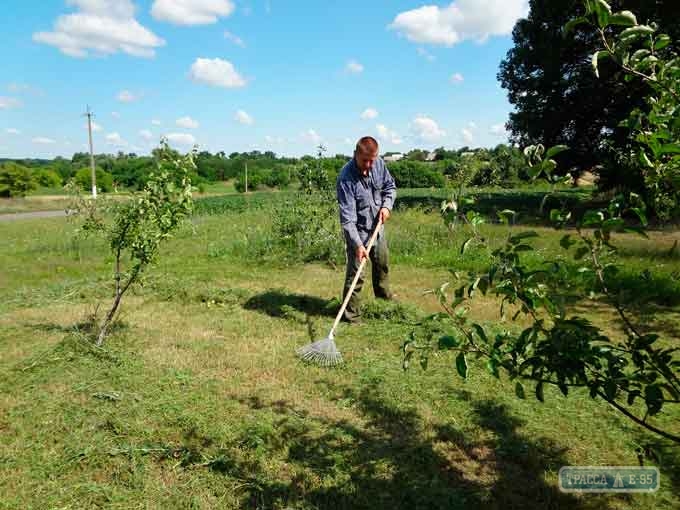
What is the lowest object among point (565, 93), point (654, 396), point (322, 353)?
point (322, 353)

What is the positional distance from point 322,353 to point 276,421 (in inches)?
44.7

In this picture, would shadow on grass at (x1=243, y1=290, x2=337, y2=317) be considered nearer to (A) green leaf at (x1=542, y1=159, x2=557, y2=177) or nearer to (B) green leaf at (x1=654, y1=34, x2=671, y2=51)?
(A) green leaf at (x1=542, y1=159, x2=557, y2=177)

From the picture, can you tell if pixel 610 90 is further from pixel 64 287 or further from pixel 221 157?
pixel 221 157

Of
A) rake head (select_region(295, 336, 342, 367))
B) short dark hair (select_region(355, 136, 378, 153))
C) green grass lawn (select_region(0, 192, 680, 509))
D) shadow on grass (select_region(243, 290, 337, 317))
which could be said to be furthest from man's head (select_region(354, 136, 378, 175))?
rake head (select_region(295, 336, 342, 367))

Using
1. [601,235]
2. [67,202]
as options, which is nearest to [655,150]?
[601,235]

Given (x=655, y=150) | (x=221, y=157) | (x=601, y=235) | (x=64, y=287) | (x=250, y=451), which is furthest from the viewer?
(x=221, y=157)

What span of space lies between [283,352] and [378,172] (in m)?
2.39

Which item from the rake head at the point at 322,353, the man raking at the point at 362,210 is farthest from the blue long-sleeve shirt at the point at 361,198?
the rake head at the point at 322,353

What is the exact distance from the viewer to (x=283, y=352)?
16.2 ft

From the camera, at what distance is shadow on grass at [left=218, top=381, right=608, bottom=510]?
2855 millimetres

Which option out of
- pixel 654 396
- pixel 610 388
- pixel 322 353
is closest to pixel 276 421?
pixel 322 353

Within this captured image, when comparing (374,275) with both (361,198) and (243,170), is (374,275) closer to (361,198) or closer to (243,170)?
(361,198)

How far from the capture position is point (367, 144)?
5441mm

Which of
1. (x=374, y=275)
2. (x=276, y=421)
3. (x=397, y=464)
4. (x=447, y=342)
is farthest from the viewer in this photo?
(x=374, y=275)
